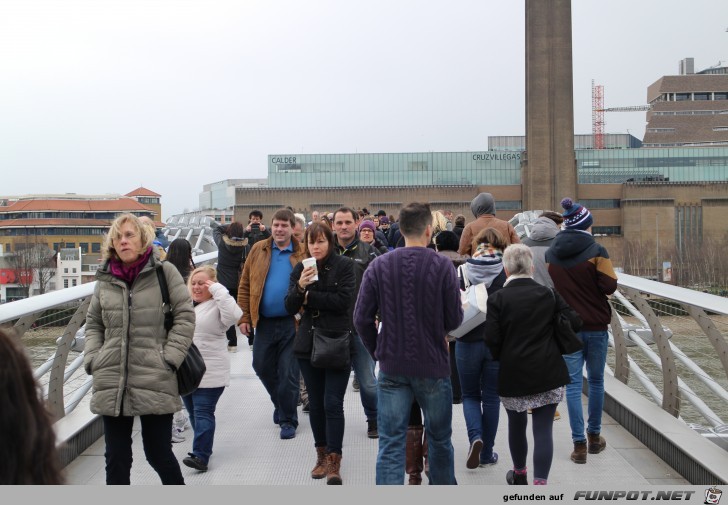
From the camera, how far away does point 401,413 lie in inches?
163

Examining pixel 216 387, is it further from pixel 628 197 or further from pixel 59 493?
pixel 628 197

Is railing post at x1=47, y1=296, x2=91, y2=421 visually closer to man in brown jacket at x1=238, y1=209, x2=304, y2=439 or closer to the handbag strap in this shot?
man in brown jacket at x1=238, y1=209, x2=304, y2=439

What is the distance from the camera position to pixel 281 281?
5.98 m

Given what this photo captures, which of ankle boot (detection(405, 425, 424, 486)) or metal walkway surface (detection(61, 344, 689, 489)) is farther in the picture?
metal walkway surface (detection(61, 344, 689, 489))

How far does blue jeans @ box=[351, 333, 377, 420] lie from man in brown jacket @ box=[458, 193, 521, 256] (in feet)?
4.49

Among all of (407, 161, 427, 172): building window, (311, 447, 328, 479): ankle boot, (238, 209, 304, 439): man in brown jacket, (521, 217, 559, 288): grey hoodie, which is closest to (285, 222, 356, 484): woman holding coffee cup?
(311, 447, 328, 479): ankle boot

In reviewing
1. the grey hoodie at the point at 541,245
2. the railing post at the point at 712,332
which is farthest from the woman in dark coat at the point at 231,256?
the railing post at the point at 712,332

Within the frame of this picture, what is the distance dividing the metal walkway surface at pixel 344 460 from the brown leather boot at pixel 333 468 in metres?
0.06

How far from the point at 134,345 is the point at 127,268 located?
0.38 m

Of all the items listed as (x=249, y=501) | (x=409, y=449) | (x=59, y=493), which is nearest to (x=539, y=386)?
(x=409, y=449)

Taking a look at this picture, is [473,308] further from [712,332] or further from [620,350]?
[620,350]

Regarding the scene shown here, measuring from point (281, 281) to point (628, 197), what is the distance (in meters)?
74.9

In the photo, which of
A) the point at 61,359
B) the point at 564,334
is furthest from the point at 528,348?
the point at 61,359

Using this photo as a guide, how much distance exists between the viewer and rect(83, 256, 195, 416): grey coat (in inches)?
158
